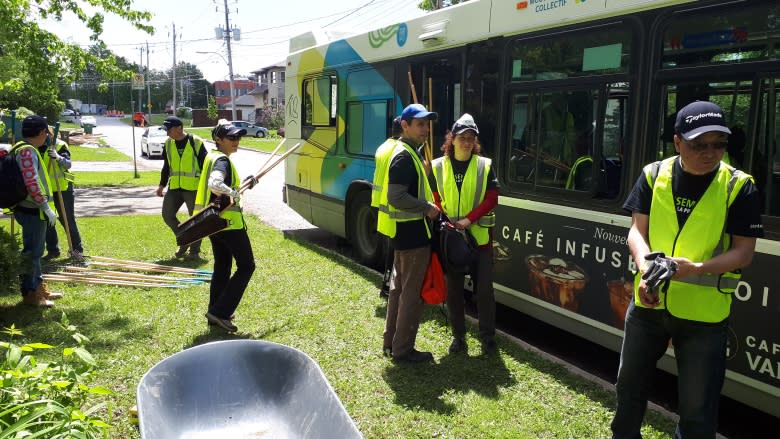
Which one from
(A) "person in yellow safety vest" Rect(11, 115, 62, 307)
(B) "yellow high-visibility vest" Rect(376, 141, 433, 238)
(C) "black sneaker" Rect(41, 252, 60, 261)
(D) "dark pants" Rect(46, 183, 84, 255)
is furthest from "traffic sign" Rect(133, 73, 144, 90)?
(B) "yellow high-visibility vest" Rect(376, 141, 433, 238)

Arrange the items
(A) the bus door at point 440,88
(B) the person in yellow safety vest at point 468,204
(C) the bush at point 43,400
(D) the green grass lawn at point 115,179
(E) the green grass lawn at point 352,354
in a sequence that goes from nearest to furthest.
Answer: (C) the bush at point 43,400 → (E) the green grass lawn at point 352,354 → (B) the person in yellow safety vest at point 468,204 → (A) the bus door at point 440,88 → (D) the green grass lawn at point 115,179

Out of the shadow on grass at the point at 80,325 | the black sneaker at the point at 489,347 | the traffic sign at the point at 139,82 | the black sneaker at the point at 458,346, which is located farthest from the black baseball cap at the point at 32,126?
the traffic sign at the point at 139,82

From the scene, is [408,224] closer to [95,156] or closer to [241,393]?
[241,393]

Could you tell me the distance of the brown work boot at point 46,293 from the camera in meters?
5.77

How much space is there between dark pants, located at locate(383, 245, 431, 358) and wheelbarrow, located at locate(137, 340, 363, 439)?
4.62ft

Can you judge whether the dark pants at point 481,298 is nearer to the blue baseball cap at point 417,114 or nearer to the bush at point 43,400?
the blue baseball cap at point 417,114

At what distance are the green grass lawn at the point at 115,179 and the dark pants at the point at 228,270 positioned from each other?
12.8 metres

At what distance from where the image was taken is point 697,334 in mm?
2641

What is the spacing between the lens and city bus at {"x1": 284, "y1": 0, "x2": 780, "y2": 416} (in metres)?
3.42

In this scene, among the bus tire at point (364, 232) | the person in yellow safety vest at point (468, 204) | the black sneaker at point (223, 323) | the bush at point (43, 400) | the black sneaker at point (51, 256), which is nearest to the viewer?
the bush at point (43, 400)

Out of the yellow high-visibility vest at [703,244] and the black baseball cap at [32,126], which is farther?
the black baseball cap at [32,126]

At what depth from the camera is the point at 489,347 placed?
481 centimetres

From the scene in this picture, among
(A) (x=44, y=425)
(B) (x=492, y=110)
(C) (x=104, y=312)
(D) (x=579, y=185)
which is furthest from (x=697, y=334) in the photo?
(C) (x=104, y=312)

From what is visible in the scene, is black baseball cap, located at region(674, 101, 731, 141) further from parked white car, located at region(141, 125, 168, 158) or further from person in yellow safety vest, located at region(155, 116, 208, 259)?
parked white car, located at region(141, 125, 168, 158)
